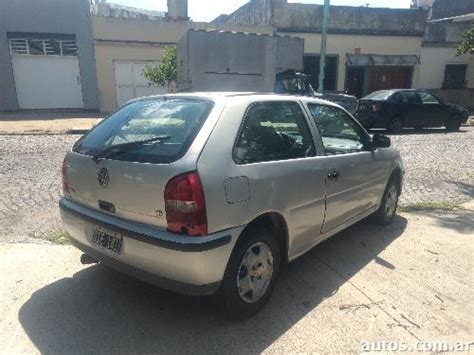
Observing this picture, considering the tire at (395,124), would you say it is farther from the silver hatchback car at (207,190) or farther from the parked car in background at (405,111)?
the silver hatchback car at (207,190)

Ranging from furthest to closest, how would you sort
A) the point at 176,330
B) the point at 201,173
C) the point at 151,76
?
the point at 151,76, the point at 176,330, the point at 201,173

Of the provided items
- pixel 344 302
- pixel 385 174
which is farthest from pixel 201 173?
pixel 385 174

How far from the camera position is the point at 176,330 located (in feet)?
9.09

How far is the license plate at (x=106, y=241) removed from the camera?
8.95ft

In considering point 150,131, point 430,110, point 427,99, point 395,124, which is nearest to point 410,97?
point 427,99

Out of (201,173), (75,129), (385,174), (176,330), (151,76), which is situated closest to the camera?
(201,173)

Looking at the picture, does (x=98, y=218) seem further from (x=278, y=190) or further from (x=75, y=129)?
(x=75, y=129)

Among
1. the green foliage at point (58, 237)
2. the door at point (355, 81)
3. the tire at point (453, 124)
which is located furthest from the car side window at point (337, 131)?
the door at point (355, 81)

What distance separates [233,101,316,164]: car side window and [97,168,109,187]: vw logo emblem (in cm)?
92

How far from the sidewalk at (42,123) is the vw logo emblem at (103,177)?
35.1 ft

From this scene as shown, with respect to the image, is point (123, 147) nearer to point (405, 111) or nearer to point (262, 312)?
point (262, 312)

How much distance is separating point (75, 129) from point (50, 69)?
27.4 ft

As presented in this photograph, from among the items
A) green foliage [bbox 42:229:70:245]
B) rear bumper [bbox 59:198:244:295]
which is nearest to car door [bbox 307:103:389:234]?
rear bumper [bbox 59:198:244:295]

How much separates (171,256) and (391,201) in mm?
3411
